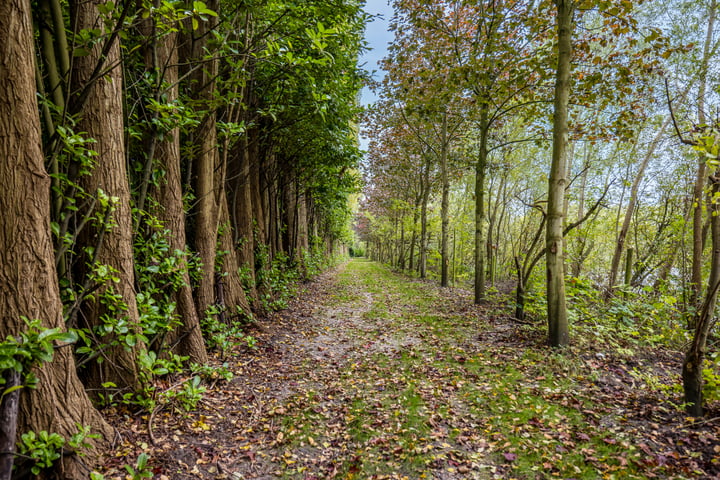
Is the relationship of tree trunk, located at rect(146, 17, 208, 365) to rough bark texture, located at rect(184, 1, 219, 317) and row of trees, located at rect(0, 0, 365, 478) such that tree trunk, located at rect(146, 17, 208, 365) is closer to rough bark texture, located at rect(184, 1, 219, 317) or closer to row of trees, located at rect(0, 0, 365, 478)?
row of trees, located at rect(0, 0, 365, 478)

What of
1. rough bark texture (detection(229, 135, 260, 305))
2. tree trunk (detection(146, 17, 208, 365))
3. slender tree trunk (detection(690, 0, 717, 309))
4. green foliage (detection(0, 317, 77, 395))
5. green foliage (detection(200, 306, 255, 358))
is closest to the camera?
green foliage (detection(0, 317, 77, 395))

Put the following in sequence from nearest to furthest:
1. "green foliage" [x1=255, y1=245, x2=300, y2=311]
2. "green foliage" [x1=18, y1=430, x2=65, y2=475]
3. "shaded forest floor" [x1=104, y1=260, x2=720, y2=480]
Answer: "green foliage" [x1=18, y1=430, x2=65, y2=475] < "shaded forest floor" [x1=104, y1=260, x2=720, y2=480] < "green foliage" [x1=255, y1=245, x2=300, y2=311]

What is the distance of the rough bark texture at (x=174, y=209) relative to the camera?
13.7 feet

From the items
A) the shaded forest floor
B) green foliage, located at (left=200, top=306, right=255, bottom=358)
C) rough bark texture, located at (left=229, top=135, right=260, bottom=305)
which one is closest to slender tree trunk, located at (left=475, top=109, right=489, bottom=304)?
the shaded forest floor

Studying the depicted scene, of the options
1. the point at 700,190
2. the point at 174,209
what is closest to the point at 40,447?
the point at 174,209

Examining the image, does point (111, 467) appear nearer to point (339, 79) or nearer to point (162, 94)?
point (162, 94)

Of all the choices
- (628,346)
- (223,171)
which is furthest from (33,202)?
(628,346)

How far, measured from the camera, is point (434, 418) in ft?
12.4

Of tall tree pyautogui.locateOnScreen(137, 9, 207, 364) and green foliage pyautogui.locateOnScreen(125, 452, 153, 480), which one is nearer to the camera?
green foliage pyautogui.locateOnScreen(125, 452, 153, 480)

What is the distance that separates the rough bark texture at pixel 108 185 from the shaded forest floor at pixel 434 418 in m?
0.54

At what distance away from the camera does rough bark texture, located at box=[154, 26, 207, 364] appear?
417cm

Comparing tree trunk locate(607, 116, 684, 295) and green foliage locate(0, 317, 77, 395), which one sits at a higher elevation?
tree trunk locate(607, 116, 684, 295)

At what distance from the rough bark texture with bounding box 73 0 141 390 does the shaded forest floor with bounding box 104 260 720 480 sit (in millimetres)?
537

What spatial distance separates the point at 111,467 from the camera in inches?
102
